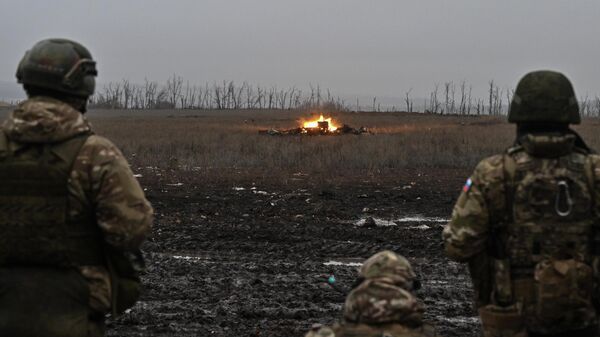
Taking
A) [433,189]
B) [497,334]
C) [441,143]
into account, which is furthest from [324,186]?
[497,334]

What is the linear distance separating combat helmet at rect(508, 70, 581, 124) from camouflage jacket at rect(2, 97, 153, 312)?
1.88 meters

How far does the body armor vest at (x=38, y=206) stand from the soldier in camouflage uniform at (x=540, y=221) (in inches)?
72.7

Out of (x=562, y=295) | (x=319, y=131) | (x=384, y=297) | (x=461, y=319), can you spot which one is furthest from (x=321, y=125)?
(x=384, y=297)

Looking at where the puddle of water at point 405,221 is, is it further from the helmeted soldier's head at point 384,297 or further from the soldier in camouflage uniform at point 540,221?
the helmeted soldier's head at point 384,297

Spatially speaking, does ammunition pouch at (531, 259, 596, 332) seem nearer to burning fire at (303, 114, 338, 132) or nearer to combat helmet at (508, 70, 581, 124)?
combat helmet at (508, 70, 581, 124)

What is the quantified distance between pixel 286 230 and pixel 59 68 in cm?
962

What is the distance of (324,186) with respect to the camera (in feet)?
63.6

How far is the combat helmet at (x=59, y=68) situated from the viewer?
11.9 feet

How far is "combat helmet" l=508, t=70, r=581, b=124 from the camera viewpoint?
155 inches

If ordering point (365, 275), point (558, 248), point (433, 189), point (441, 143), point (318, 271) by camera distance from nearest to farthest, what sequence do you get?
1. point (365, 275)
2. point (558, 248)
3. point (318, 271)
4. point (433, 189)
5. point (441, 143)

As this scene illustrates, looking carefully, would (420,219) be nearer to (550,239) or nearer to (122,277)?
(550,239)

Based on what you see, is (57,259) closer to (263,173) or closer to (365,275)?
(365,275)

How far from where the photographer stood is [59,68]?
143 inches

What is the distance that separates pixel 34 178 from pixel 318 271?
21.9 feet
